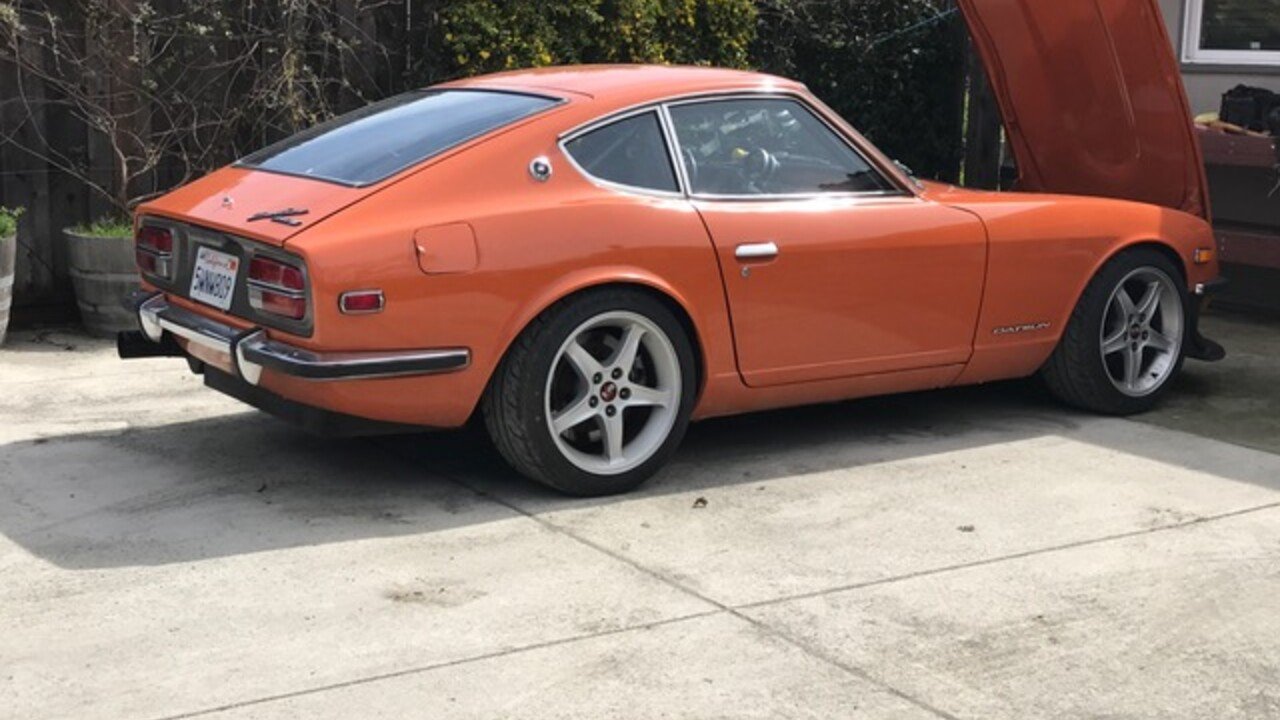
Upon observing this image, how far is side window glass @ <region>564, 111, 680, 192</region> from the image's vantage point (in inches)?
229

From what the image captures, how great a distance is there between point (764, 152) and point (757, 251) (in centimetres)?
45

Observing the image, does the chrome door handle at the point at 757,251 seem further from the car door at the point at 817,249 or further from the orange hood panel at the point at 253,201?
the orange hood panel at the point at 253,201

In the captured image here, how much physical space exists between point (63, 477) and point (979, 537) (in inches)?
125

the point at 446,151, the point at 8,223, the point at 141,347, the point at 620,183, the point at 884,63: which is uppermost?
the point at 884,63

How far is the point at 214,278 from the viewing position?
18.5ft

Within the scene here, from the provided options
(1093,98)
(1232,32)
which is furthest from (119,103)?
(1232,32)

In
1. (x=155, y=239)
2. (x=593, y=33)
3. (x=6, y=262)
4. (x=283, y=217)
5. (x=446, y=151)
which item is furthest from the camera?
(x=593, y=33)

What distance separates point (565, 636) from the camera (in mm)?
4469

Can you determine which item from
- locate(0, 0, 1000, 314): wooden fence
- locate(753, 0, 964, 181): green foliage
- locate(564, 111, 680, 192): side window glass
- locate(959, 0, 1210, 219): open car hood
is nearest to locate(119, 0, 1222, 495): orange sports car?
locate(564, 111, 680, 192): side window glass

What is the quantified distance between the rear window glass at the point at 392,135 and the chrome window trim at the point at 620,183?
0.61 feet

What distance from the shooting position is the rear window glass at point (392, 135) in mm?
5684

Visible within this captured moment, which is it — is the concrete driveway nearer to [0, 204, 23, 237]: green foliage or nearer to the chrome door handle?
the chrome door handle

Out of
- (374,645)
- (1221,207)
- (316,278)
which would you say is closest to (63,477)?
(316,278)

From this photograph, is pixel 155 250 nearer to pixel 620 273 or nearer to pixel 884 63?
pixel 620 273
